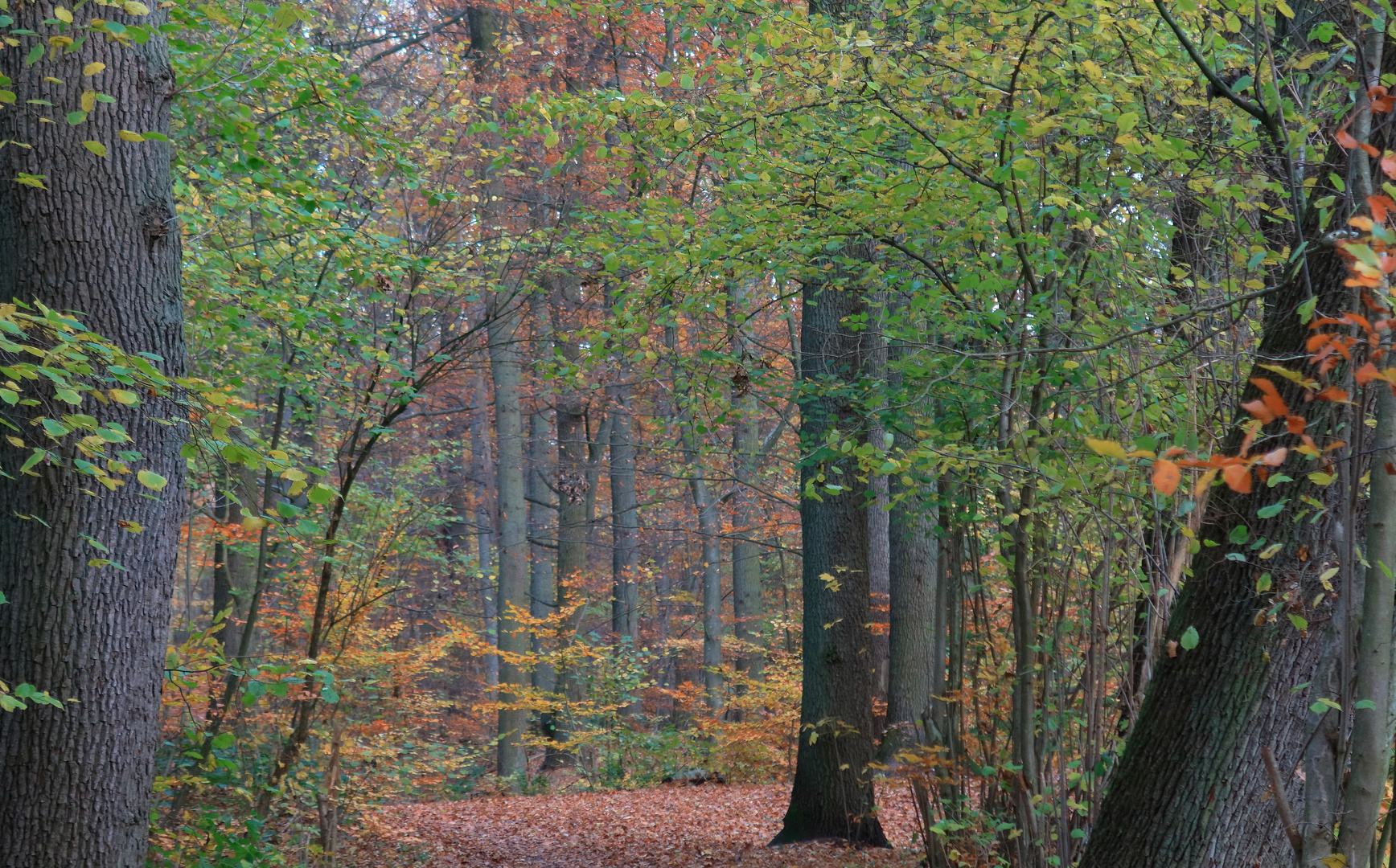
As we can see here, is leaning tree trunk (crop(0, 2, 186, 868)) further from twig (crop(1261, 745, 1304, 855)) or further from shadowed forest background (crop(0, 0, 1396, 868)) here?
twig (crop(1261, 745, 1304, 855))

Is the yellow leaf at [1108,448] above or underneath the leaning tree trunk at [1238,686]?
above

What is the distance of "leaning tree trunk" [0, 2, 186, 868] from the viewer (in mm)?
3275

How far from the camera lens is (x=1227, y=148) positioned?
3059 mm

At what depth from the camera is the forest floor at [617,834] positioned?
698 centimetres

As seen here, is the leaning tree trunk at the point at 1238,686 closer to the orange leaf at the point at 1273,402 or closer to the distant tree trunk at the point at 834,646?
the orange leaf at the point at 1273,402

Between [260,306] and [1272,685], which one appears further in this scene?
[260,306]

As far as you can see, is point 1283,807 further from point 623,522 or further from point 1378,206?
point 623,522

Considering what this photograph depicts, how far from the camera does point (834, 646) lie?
7301 millimetres

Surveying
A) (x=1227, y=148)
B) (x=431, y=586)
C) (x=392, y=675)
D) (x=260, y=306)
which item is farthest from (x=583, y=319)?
(x=1227, y=148)

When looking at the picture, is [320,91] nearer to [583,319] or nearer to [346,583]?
[346,583]

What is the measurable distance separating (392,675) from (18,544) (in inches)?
278

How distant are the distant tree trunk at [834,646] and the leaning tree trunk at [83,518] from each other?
4.36 meters

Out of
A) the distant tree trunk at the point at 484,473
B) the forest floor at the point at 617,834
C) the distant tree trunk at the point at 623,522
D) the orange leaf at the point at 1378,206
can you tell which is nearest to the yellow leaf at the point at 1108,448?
the orange leaf at the point at 1378,206

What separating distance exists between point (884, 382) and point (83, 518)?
3.67 metres
